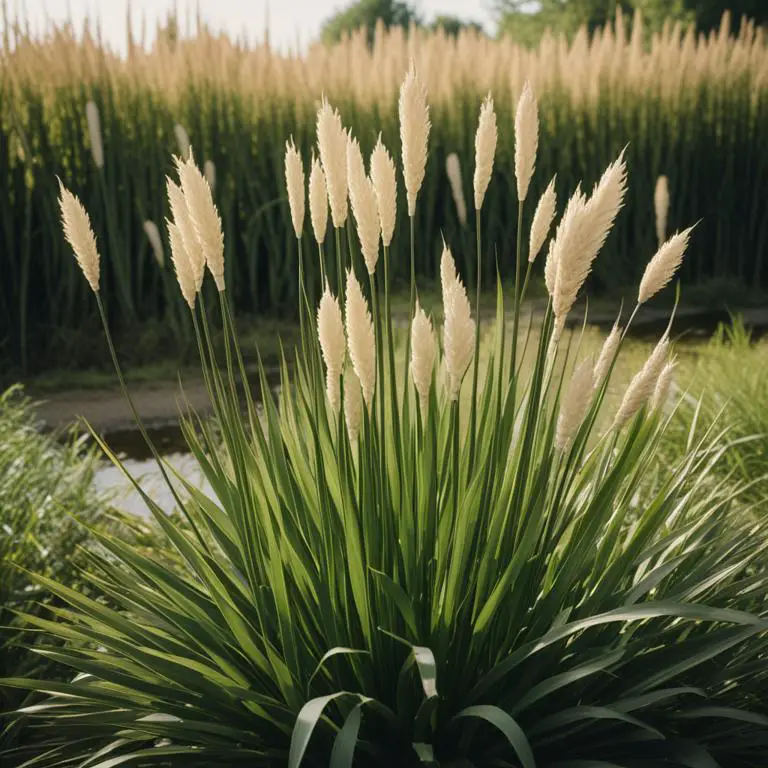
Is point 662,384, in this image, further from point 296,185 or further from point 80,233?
point 80,233

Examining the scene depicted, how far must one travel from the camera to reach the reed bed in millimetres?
5562

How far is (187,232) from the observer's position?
1.32 metres

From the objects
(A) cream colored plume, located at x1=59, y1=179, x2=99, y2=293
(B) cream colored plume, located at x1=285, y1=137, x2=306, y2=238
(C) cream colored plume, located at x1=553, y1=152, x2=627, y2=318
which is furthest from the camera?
(B) cream colored plume, located at x1=285, y1=137, x2=306, y2=238

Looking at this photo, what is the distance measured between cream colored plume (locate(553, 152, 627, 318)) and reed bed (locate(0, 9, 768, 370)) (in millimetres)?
2947

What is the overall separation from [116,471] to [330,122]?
298cm

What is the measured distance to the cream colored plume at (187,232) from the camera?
1.32 m

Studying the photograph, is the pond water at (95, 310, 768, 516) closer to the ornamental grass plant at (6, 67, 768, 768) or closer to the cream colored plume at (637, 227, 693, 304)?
the ornamental grass plant at (6, 67, 768, 768)

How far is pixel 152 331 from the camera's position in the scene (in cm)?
569

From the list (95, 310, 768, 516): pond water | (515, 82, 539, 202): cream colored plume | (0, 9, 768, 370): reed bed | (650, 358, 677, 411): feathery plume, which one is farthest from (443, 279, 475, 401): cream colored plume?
(0, 9, 768, 370): reed bed

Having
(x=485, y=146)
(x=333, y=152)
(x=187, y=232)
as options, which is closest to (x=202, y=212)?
(x=187, y=232)

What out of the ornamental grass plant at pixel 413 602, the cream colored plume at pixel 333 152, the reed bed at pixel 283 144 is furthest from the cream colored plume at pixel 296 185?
the reed bed at pixel 283 144

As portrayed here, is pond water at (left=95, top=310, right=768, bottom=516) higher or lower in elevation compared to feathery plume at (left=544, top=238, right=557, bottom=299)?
lower

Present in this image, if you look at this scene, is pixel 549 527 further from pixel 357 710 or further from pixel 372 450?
pixel 357 710

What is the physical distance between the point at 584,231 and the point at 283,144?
536 centimetres
